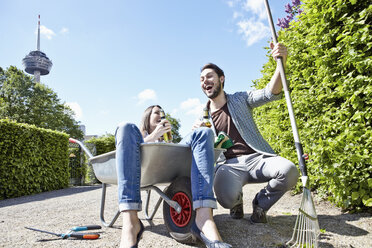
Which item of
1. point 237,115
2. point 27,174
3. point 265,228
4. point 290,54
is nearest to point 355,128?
point 237,115

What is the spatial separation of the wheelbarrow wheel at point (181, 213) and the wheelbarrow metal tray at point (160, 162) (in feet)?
0.32

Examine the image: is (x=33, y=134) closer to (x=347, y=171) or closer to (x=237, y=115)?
(x=237, y=115)

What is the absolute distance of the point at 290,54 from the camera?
3266mm

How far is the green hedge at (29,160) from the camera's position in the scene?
226 inches

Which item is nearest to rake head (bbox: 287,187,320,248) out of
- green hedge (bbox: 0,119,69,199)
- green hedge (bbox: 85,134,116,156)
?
green hedge (bbox: 0,119,69,199)

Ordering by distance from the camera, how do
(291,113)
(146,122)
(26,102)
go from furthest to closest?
1. (26,102)
2. (146,122)
3. (291,113)

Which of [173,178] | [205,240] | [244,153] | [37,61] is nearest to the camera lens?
[205,240]

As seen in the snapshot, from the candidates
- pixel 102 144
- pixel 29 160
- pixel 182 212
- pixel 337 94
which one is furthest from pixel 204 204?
pixel 102 144

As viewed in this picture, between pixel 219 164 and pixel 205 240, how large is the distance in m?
0.88

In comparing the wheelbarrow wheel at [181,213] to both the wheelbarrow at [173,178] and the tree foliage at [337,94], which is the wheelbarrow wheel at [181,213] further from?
the tree foliage at [337,94]

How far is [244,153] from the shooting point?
2314 millimetres

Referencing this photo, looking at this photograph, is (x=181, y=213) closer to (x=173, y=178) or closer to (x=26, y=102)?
(x=173, y=178)

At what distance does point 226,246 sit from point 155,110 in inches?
57.6

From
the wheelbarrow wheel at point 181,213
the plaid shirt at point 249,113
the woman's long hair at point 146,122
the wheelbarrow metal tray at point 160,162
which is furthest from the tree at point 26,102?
the wheelbarrow wheel at point 181,213
